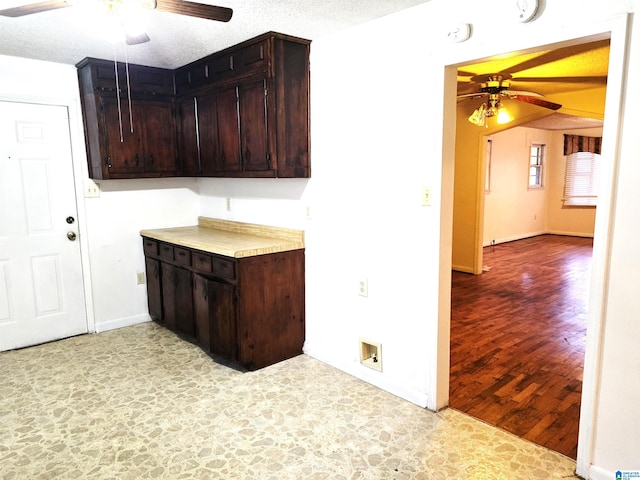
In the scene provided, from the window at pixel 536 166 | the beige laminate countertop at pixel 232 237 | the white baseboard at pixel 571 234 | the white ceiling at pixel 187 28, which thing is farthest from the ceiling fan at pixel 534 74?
the white baseboard at pixel 571 234

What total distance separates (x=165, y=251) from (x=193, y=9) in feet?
7.73

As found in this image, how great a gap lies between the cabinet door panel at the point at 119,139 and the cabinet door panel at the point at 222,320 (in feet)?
4.41

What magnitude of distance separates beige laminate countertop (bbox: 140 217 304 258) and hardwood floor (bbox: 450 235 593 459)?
153 centimetres

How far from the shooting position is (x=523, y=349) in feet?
11.6

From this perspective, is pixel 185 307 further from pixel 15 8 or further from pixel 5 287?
pixel 15 8

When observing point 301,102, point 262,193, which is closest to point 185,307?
point 262,193

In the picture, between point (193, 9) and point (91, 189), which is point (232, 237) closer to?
point (91, 189)

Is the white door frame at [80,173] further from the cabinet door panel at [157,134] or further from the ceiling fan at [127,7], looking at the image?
→ the ceiling fan at [127,7]

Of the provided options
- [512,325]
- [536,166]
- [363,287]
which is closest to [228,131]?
[363,287]

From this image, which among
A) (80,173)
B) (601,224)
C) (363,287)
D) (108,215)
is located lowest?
(363,287)

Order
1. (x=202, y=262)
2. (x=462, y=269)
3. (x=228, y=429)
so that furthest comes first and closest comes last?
1. (x=462, y=269)
2. (x=202, y=262)
3. (x=228, y=429)

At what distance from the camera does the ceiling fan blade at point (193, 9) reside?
176cm

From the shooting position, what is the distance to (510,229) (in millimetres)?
8883

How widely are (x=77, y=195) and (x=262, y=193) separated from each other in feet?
5.24
